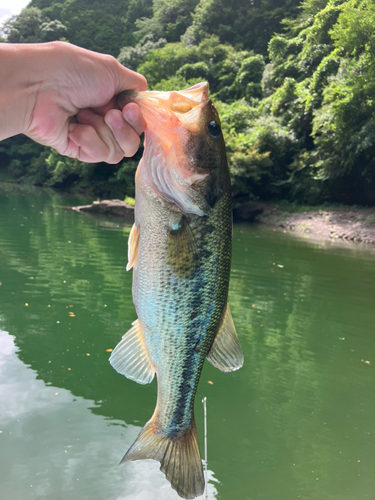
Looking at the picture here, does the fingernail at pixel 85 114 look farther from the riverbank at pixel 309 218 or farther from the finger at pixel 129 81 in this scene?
the riverbank at pixel 309 218

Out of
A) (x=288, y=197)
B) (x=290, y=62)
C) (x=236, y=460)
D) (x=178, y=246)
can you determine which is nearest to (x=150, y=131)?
(x=178, y=246)

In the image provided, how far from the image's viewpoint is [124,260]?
10578 millimetres

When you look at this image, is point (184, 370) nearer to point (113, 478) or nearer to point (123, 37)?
point (113, 478)

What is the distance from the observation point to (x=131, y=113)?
1.76 m

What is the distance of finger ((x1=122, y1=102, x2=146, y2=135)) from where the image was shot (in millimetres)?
1752

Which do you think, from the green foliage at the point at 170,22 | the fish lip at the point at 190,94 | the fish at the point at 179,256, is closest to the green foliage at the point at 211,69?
the green foliage at the point at 170,22

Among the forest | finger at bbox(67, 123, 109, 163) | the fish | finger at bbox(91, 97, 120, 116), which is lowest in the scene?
the fish

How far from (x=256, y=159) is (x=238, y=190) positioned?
7.06 feet

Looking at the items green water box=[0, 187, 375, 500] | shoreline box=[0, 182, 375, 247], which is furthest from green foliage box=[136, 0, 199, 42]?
green water box=[0, 187, 375, 500]

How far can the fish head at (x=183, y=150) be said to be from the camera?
1.60 metres

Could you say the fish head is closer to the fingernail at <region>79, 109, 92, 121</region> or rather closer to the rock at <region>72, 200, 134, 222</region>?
the fingernail at <region>79, 109, 92, 121</region>

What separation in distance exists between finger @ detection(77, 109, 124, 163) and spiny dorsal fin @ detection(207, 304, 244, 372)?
3.21 feet

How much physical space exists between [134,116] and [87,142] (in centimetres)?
37

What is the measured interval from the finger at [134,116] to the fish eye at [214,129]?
319 millimetres
